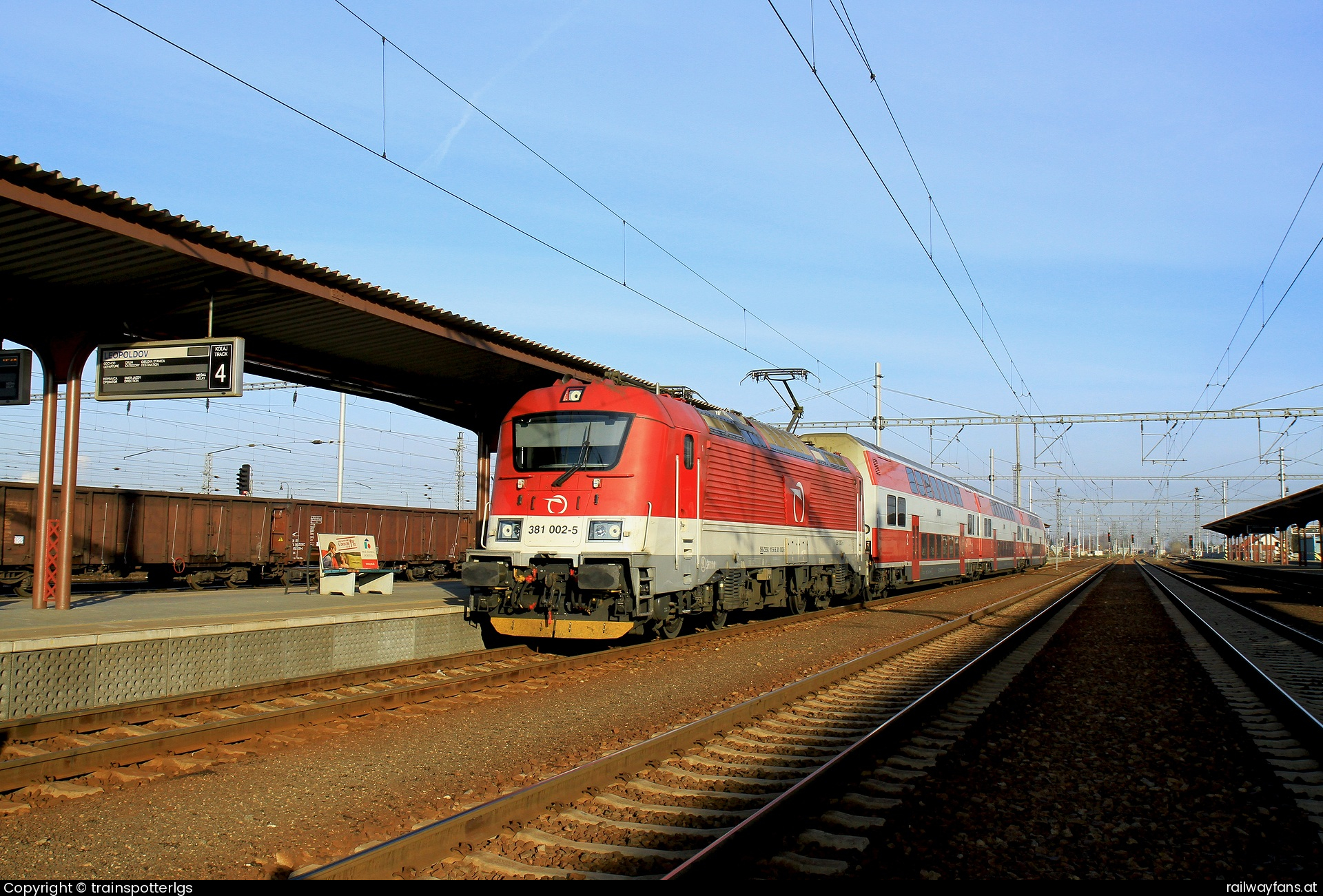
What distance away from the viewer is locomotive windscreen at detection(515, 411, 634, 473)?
11336 millimetres

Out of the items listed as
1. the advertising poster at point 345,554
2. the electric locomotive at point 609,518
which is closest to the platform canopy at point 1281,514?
the electric locomotive at point 609,518

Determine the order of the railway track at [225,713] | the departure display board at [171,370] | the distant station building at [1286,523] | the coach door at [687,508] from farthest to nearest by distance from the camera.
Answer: the distant station building at [1286,523] < the coach door at [687,508] < the departure display board at [171,370] < the railway track at [225,713]

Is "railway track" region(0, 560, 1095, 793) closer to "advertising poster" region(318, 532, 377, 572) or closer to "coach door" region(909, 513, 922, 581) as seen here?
"advertising poster" region(318, 532, 377, 572)

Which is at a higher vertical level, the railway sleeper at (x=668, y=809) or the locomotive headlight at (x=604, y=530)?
the locomotive headlight at (x=604, y=530)

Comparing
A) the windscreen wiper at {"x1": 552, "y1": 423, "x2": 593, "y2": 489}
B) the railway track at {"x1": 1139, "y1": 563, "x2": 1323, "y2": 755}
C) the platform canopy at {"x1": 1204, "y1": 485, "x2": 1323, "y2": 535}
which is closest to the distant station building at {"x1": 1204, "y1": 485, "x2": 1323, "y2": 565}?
the platform canopy at {"x1": 1204, "y1": 485, "x2": 1323, "y2": 535}

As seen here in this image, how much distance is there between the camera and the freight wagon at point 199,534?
20.3 meters

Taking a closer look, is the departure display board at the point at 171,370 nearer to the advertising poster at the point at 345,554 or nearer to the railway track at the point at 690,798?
the advertising poster at the point at 345,554

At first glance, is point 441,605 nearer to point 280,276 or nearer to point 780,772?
point 280,276

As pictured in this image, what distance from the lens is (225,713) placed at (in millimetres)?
8141

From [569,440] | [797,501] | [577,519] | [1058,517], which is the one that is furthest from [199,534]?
[1058,517]

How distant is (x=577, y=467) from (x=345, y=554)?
7.62 m

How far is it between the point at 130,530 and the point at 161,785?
18.6 meters

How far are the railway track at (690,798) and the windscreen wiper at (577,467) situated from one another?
3973 mm

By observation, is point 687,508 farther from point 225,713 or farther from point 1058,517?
point 1058,517
